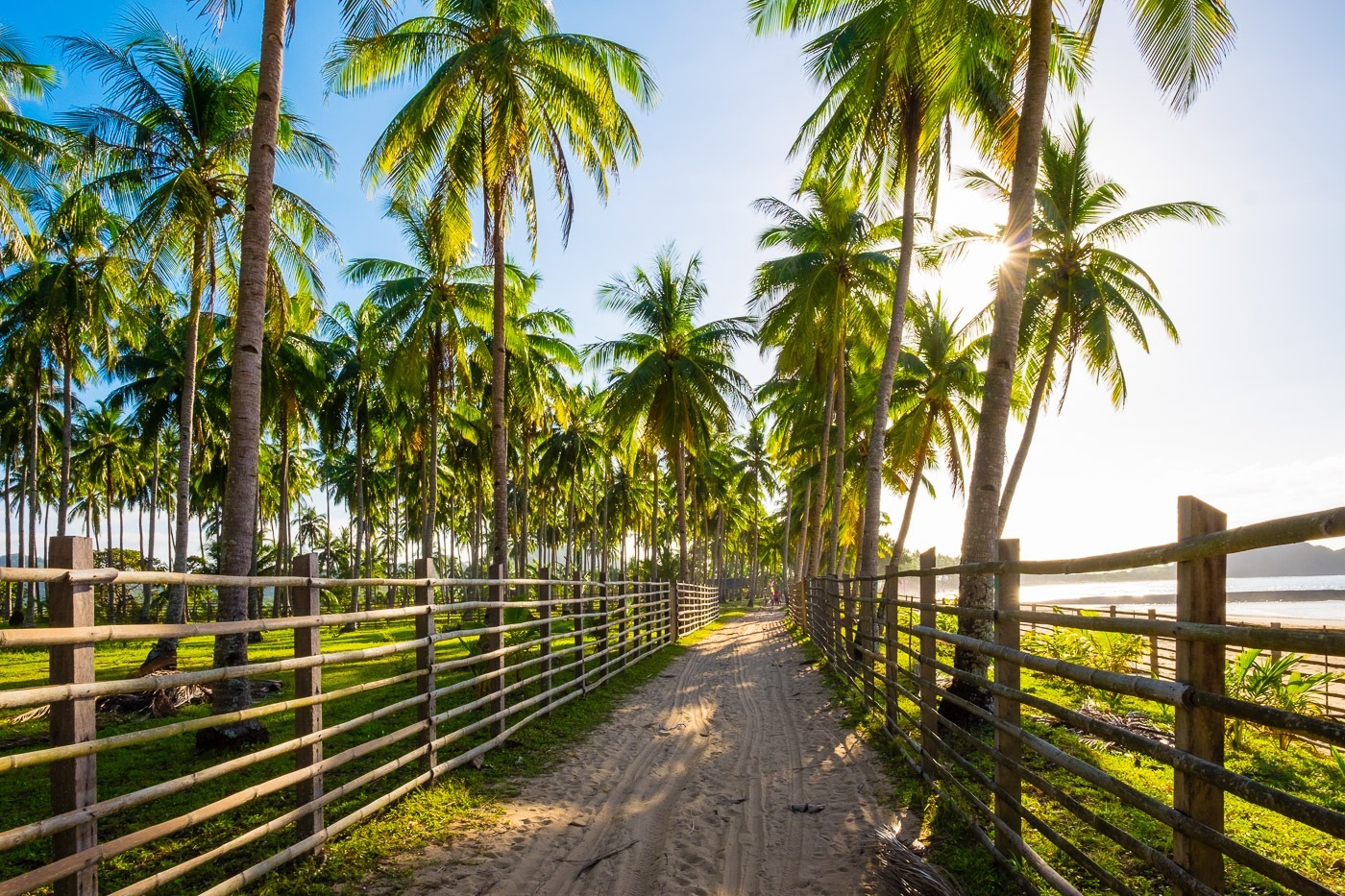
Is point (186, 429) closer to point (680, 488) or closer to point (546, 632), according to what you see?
point (546, 632)

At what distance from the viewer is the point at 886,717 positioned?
7277 millimetres

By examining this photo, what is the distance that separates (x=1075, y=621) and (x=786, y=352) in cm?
1544

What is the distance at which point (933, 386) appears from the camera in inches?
801

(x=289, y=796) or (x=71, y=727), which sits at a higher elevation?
(x=71, y=727)

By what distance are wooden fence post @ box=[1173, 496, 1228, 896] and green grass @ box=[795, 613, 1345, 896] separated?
1.35 metres

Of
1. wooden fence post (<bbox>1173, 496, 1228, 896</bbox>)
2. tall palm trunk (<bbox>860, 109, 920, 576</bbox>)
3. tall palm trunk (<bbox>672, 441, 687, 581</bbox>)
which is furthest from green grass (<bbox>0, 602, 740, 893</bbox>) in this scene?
tall palm trunk (<bbox>672, 441, 687, 581</bbox>)

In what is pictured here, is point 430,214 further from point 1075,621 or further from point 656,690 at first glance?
point 1075,621

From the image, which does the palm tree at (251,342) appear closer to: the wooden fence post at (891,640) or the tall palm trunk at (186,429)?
the wooden fence post at (891,640)

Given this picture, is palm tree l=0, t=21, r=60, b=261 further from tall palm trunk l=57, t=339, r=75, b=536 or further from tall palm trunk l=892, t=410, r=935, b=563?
tall palm trunk l=892, t=410, r=935, b=563

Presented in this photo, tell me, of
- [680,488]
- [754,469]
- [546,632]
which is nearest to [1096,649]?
[546,632]

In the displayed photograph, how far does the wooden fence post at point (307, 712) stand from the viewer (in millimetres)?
4000

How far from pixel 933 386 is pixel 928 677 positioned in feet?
51.6

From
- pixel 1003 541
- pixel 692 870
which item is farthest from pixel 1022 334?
pixel 692 870

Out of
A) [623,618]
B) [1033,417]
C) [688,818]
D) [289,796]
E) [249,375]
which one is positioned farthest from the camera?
[1033,417]
